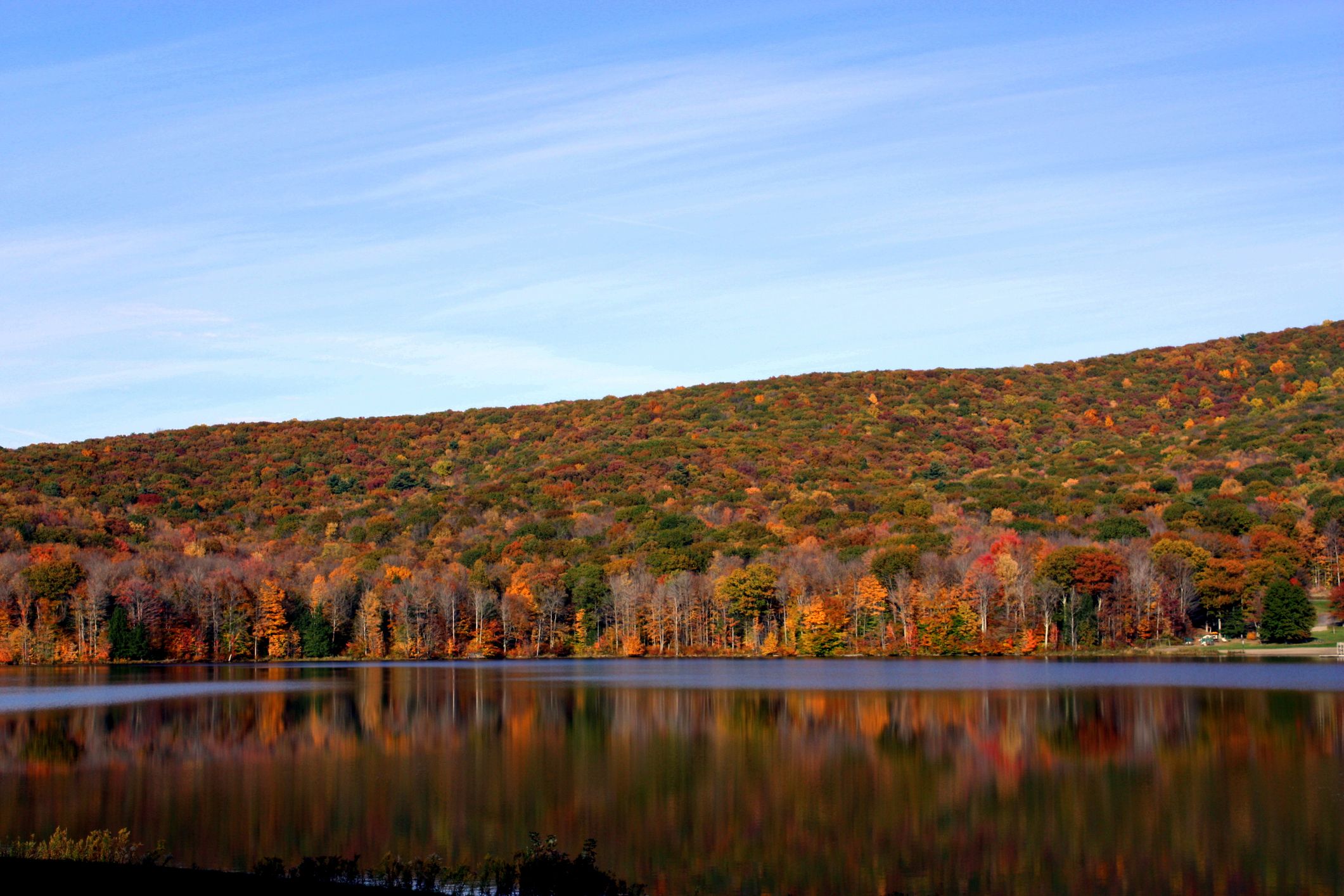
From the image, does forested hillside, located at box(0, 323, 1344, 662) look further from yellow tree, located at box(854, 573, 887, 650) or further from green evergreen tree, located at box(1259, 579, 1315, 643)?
green evergreen tree, located at box(1259, 579, 1315, 643)

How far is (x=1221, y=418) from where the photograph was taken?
123 meters

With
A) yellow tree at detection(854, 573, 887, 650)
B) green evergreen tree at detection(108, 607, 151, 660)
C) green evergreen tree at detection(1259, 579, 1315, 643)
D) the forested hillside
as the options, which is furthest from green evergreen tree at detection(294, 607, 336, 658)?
green evergreen tree at detection(1259, 579, 1315, 643)

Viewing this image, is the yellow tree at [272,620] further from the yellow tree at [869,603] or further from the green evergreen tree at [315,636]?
the yellow tree at [869,603]

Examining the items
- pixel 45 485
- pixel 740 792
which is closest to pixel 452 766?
pixel 740 792

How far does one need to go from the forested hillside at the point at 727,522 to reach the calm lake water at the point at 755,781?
3413 centimetres

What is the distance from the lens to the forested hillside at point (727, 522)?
3346 inches

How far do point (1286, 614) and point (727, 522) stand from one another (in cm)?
4539

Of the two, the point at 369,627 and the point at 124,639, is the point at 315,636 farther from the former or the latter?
the point at 124,639

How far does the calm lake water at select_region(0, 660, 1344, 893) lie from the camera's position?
20.2m

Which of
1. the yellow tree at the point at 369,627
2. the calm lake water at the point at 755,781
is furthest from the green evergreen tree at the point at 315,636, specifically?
the calm lake water at the point at 755,781

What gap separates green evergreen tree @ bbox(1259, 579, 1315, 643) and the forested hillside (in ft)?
5.76

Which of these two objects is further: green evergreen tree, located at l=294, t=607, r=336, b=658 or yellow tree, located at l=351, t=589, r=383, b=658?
yellow tree, located at l=351, t=589, r=383, b=658

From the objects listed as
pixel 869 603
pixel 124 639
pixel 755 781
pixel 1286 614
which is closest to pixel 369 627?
pixel 124 639

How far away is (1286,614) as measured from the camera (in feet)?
251
